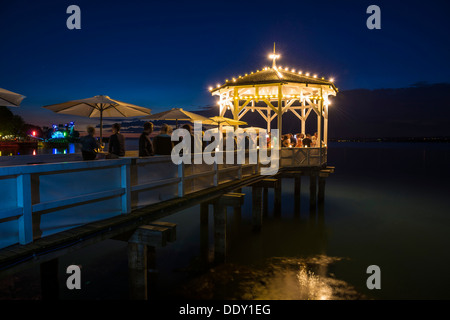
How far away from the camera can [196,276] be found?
33.4ft

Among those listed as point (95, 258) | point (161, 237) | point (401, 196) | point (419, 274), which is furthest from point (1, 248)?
point (401, 196)

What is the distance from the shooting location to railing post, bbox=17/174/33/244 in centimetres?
410

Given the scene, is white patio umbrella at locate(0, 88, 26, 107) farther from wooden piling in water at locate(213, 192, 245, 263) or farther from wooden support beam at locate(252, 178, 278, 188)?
wooden support beam at locate(252, 178, 278, 188)

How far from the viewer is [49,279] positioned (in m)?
8.02

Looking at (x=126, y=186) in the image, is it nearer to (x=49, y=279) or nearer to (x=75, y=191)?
(x=75, y=191)

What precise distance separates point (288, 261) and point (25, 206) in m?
Result: 9.87

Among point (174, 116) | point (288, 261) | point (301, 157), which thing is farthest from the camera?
point (301, 157)

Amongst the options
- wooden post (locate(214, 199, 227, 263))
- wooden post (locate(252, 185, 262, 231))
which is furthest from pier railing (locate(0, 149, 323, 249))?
wooden post (locate(252, 185, 262, 231))

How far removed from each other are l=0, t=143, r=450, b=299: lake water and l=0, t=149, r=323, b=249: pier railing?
4069 mm

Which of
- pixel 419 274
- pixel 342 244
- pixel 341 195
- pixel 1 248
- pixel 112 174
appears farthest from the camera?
pixel 341 195

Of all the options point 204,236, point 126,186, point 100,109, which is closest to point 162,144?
point 126,186

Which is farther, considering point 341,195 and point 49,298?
point 341,195
